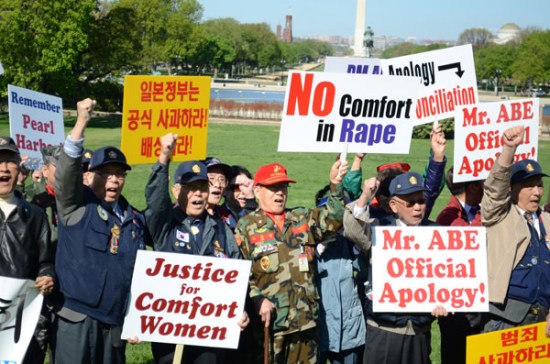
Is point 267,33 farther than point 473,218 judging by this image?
Yes

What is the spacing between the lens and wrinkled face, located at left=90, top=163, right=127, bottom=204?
5582mm

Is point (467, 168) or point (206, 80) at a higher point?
point (206, 80)

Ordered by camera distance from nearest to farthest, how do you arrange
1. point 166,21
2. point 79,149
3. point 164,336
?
1. point 79,149
2. point 164,336
3. point 166,21

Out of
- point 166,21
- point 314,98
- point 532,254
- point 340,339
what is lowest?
point 340,339

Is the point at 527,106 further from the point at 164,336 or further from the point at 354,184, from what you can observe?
the point at 164,336

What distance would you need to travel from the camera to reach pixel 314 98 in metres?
6.45

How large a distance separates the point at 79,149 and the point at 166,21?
181 feet

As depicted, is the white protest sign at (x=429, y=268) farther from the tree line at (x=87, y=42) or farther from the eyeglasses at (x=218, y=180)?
the tree line at (x=87, y=42)

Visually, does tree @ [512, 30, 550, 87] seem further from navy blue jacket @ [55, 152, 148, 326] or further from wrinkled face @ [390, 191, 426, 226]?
navy blue jacket @ [55, 152, 148, 326]

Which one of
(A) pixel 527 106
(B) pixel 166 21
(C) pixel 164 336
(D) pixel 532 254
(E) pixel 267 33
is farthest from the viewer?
(E) pixel 267 33

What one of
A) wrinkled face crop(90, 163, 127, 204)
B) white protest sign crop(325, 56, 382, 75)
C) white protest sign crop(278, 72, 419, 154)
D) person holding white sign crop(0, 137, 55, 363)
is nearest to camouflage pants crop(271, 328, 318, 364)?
white protest sign crop(278, 72, 419, 154)

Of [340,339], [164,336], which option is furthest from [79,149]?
[340,339]

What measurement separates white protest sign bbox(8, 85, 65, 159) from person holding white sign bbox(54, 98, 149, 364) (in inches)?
129

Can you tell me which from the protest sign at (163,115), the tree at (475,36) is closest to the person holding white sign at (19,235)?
the protest sign at (163,115)
